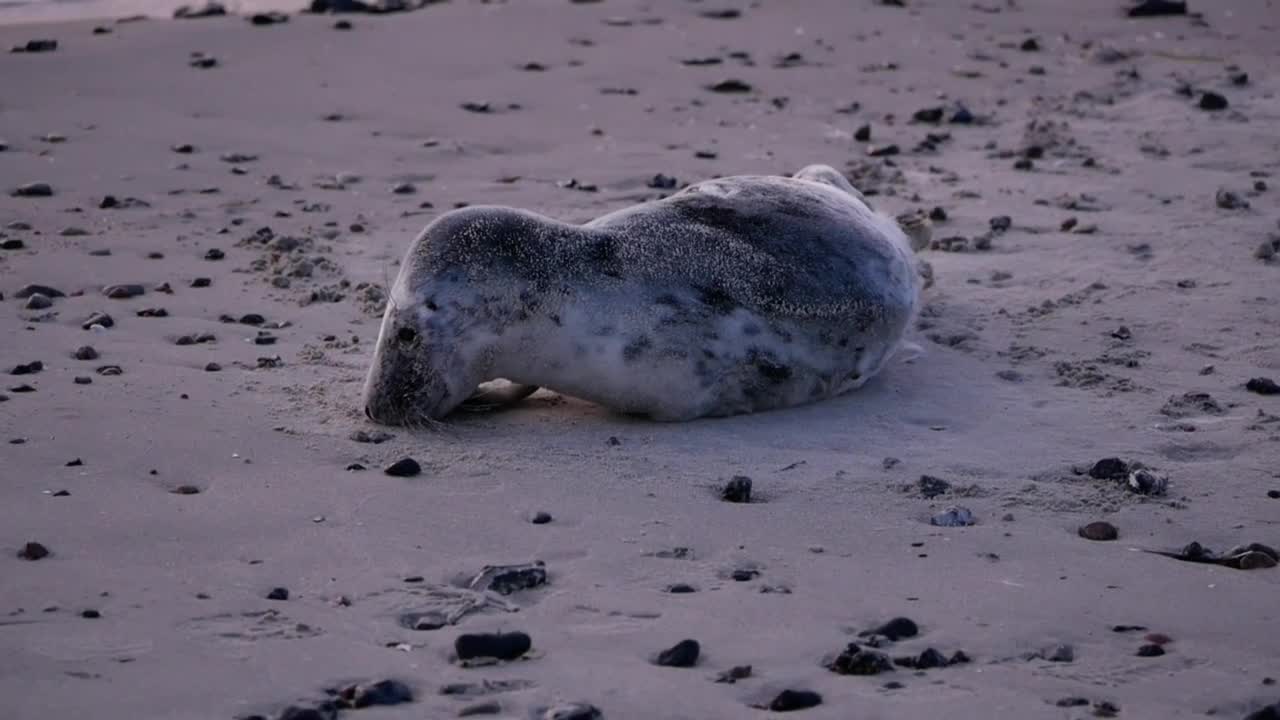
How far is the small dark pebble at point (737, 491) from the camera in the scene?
4.73 m

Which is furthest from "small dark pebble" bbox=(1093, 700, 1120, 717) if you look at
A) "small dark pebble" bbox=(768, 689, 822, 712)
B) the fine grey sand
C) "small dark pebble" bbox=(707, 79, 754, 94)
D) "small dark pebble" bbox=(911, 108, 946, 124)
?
"small dark pebble" bbox=(707, 79, 754, 94)

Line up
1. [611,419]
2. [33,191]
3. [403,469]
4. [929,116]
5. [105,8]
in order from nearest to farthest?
[403,469]
[611,419]
[33,191]
[929,116]
[105,8]

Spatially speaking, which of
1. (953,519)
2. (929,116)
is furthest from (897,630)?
(929,116)

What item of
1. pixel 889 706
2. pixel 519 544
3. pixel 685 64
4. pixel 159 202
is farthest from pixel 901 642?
pixel 685 64

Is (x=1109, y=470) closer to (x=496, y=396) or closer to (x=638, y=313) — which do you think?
(x=638, y=313)

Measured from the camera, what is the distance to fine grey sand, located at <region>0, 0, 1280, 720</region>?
145 inches

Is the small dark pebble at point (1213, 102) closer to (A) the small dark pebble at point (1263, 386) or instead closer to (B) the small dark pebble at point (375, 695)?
(A) the small dark pebble at point (1263, 386)

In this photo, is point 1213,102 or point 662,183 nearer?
point 662,183

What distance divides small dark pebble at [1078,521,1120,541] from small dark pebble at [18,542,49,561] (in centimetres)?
255

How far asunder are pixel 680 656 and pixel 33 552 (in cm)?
157

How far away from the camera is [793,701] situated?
3486 millimetres

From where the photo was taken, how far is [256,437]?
5078mm

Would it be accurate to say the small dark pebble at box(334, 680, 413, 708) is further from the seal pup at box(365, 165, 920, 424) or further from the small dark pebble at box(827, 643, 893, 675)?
the seal pup at box(365, 165, 920, 424)

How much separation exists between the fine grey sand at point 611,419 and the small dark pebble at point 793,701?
39 mm
